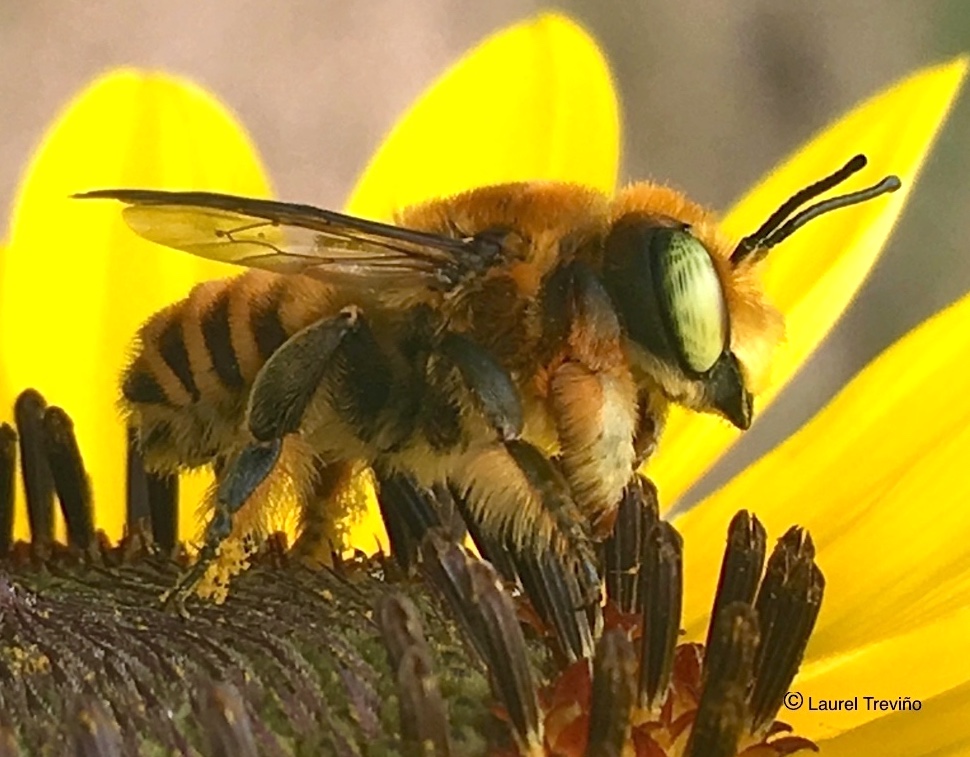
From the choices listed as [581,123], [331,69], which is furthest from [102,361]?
[331,69]

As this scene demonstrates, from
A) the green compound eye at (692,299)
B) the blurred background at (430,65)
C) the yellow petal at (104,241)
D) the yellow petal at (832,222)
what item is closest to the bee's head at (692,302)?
the green compound eye at (692,299)

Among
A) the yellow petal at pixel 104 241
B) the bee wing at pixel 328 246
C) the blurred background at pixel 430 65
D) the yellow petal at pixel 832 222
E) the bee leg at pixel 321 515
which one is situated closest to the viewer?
the bee wing at pixel 328 246

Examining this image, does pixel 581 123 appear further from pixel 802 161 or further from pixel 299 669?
pixel 299 669

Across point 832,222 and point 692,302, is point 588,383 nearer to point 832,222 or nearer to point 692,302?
point 692,302

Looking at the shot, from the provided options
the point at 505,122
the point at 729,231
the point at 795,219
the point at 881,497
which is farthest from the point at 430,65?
the point at 795,219

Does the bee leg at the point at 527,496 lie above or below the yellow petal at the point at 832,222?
below

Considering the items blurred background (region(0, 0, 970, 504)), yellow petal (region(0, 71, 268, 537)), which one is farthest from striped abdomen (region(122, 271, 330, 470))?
blurred background (region(0, 0, 970, 504))

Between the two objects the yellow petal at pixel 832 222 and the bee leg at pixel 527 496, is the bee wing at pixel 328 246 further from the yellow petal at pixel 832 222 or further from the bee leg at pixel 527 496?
the yellow petal at pixel 832 222
